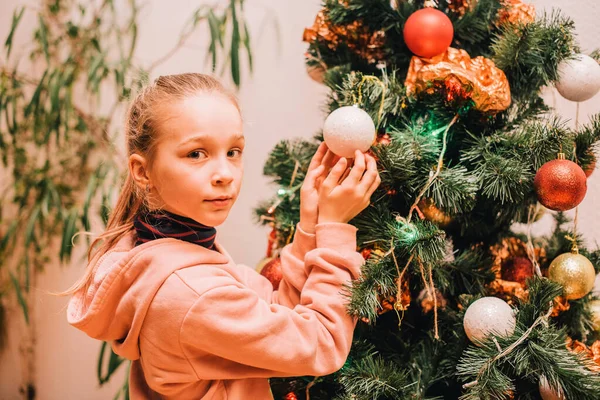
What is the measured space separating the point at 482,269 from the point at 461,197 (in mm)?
178

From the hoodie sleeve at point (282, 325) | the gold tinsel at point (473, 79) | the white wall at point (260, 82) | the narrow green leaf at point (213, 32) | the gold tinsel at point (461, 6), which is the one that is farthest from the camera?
the white wall at point (260, 82)

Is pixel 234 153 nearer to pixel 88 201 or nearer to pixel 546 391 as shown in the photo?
pixel 546 391

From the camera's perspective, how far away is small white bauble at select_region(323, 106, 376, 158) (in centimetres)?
73

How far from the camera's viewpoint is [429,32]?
78 cm

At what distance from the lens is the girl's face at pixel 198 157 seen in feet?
2.26

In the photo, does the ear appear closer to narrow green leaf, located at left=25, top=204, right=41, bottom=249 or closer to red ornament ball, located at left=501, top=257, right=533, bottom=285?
red ornament ball, located at left=501, top=257, right=533, bottom=285

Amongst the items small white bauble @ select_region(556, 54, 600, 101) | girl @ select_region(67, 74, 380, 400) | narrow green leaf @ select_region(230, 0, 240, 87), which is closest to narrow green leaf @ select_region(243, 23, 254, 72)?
narrow green leaf @ select_region(230, 0, 240, 87)

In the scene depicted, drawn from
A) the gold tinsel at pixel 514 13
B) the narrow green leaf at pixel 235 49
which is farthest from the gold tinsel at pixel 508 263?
the narrow green leaf at pixel 235 49

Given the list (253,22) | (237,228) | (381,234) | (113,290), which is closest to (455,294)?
(381,234)

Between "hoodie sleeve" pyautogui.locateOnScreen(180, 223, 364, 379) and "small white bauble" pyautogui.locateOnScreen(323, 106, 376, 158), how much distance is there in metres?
0.10

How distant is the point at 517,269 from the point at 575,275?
10 cm

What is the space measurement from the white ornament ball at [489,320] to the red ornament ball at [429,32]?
35 cm

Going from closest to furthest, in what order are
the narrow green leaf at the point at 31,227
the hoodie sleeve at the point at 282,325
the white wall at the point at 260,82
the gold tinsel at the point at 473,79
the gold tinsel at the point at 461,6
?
the hoodie sleeve at the point at 282,325, the gold tinsel at the point at 473,79, the gold tinsel at the point at 461,6, the white wall at the point at 260,82, the narrow green leaf at the point at 31,227

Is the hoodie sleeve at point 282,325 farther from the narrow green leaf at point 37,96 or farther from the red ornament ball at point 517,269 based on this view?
the narrow green leaf at point 37,96
